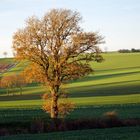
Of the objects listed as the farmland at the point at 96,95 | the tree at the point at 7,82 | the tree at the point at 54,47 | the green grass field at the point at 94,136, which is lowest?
the farmland at the point at 96,95

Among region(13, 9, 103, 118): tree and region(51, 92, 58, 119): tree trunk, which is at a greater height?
region(13, 9, 103, 118): tree

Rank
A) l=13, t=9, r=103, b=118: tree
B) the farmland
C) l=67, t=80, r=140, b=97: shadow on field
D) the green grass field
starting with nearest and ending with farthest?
the green grass field, l=13, t=9, r=103, b=118: tree, the farmland, l=67, t=80, r=140, b=97: shadow on field

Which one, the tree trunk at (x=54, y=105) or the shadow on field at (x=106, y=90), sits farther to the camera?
the shadow on field at (x=106, y=90)

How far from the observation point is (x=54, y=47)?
39.0m

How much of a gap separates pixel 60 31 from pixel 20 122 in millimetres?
11385

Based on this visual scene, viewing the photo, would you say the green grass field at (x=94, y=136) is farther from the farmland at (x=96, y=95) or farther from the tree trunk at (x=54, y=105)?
the farmland at (x=96, y=95)

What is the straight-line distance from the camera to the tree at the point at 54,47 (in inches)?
1534

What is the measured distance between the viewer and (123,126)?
30.0 meters

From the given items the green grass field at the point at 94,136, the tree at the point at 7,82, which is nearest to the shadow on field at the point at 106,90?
the tree at the point at 7,82

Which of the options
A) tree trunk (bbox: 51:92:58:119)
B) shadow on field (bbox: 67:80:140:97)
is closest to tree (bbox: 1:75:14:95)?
shadow on field (bbox: 67:80:140:97)

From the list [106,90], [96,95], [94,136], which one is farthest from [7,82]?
[94,136]

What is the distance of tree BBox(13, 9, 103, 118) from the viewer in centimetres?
3897

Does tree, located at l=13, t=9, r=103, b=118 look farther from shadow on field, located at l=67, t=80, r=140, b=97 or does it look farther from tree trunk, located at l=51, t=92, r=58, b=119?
shadow on field, located at l=67, t=80, r=140, b=97

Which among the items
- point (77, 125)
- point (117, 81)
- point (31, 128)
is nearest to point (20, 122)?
point (31, 128)
